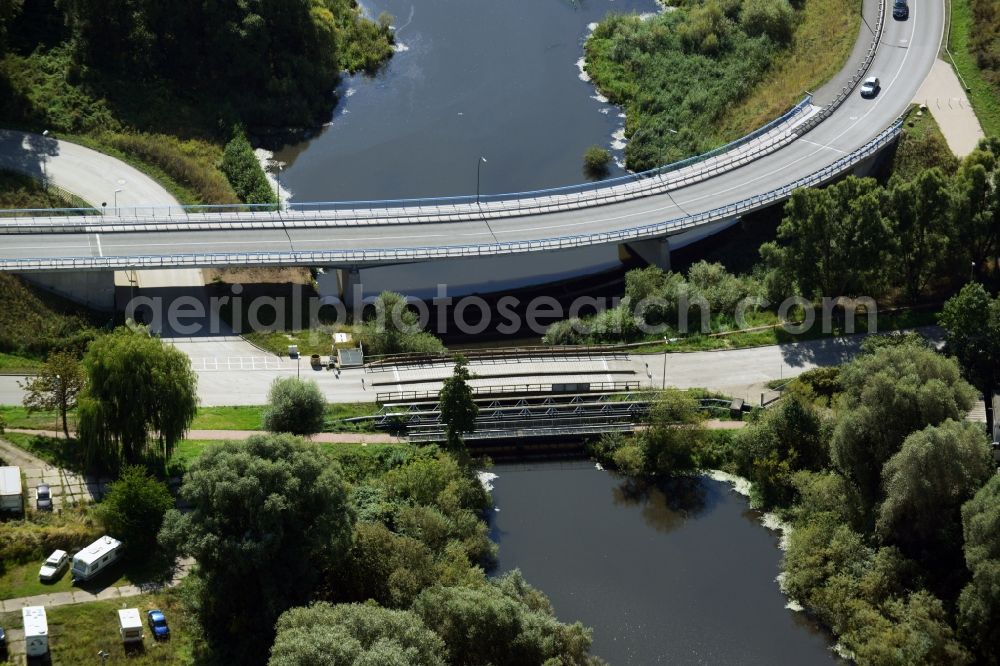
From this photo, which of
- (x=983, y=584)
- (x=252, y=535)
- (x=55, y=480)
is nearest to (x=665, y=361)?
(x=983, y=584)

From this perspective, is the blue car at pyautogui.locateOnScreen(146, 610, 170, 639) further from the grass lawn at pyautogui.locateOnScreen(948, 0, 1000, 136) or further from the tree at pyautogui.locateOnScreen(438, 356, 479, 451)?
the grass lawn at pyautogui.locateOnScreen(948, 0, 1000, 136)

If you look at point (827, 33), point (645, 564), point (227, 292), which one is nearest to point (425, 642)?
point (645, 564)

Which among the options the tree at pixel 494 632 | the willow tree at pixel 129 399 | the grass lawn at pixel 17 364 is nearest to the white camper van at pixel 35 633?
the willow tree at pixel 129 399

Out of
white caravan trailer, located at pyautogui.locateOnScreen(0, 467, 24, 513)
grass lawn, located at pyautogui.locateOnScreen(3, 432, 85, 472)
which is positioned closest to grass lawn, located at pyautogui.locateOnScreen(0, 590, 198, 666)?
white caravan trailer, located at pyautogui.locateOnScreen(0, 467, 24, 513)

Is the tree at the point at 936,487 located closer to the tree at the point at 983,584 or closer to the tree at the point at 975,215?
the tree at the point at 983,584

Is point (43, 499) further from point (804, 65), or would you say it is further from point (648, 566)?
point (804, 65)
